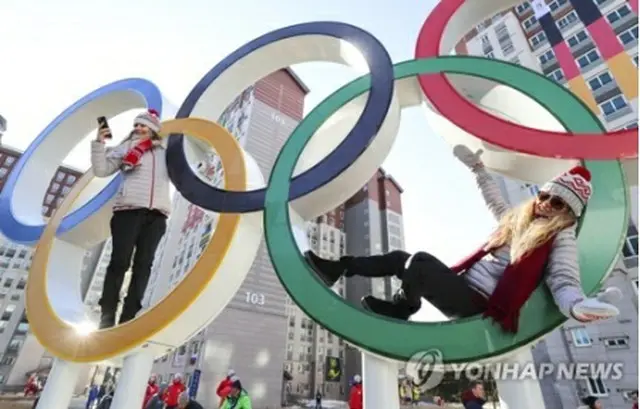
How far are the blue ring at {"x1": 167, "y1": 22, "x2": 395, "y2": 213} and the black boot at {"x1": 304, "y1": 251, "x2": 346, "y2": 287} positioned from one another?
451 millimetres

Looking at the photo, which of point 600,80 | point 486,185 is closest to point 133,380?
point 486,185

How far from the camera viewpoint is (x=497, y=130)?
2.23 m

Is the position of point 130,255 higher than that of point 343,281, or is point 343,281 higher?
point 343,281

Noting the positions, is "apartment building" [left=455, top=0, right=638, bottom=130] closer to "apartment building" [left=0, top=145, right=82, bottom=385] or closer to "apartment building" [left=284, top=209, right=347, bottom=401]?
"apartment building" [left=284, top=209, right=347, bottom=401]

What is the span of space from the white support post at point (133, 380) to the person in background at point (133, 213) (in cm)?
33

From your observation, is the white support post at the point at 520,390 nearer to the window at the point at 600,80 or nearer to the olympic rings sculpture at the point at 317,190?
the olympic rings sculpture at the point at 317,190

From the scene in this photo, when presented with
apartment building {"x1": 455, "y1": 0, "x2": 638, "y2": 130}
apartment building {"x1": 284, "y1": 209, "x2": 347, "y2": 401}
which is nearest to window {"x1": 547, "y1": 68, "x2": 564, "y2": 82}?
apartment building {"x1": 455, "y1": 0, "x2": 638, "y2": 130}

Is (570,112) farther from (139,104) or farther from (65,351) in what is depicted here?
(139,104)

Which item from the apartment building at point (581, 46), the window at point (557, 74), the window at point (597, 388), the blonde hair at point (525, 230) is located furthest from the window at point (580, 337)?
the blonde hair at point (525, 230)

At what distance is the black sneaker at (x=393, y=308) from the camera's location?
1.85 metres

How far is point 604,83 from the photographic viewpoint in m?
14.6

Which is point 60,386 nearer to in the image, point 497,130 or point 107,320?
point 107,320

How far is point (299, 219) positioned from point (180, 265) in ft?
91.8

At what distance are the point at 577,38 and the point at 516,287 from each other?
1962 centimetres
